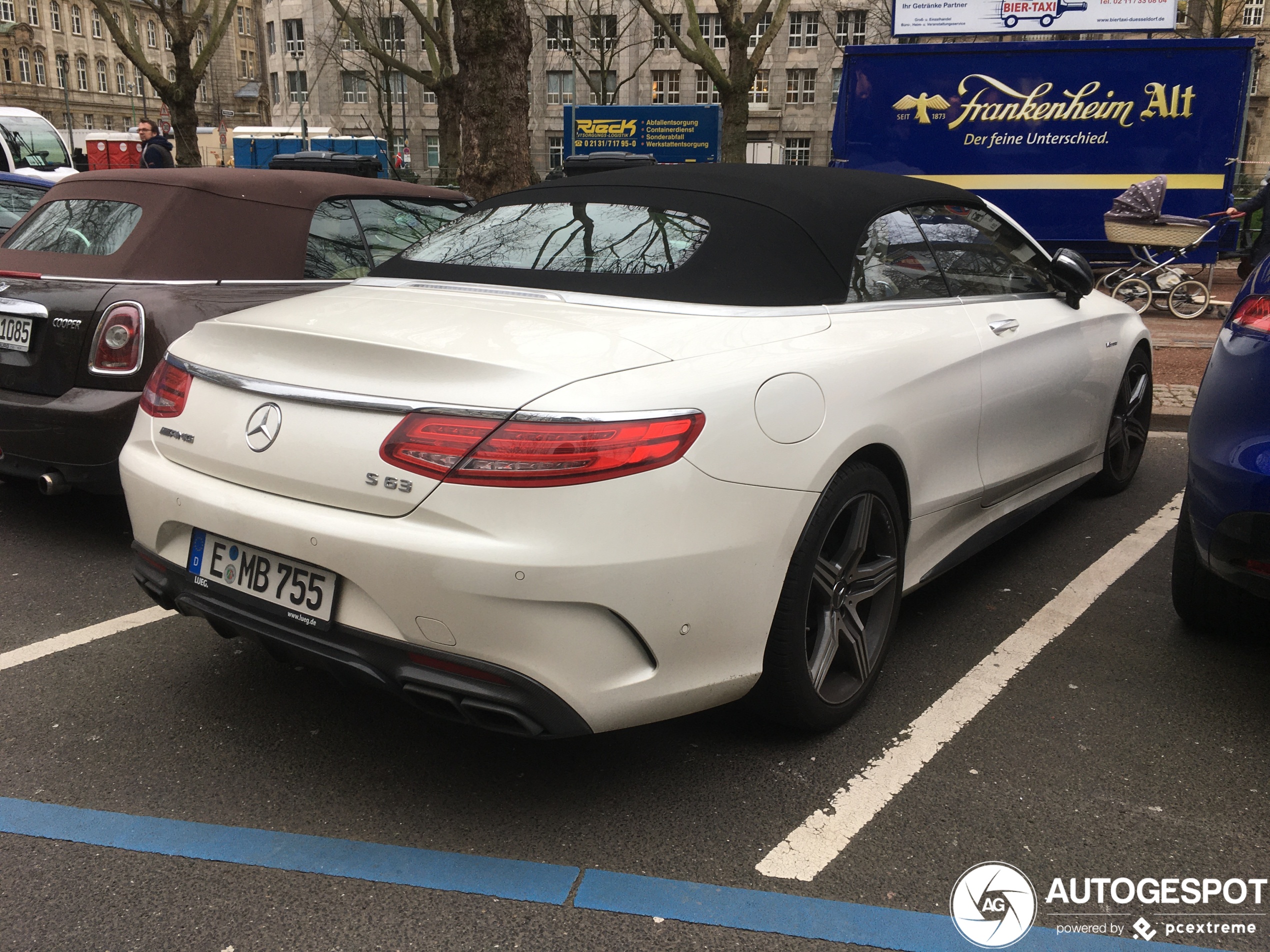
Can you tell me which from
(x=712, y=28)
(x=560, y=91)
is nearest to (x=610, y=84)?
(x=560, y=91)

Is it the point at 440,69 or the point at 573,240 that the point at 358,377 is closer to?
the point at 573,240

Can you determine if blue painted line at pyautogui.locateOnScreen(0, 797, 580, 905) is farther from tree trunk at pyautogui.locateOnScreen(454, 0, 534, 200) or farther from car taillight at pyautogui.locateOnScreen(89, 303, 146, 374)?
tree trunk at pyautogui.locateOnScreen(454, 0, 534, 200)

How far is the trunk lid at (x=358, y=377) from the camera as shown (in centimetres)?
240

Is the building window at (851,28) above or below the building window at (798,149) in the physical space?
above

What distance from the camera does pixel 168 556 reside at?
2834 millimetres

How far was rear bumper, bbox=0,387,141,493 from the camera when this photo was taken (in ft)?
14.1

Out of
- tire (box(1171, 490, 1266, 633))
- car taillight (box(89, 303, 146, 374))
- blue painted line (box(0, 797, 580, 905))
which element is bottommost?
blue painted line (box(0, 797, 580, 905))

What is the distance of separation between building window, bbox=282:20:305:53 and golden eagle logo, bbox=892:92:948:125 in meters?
63.3

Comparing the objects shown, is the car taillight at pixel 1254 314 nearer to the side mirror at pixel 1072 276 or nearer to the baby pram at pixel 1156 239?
the side mirror at pixel 1072 276

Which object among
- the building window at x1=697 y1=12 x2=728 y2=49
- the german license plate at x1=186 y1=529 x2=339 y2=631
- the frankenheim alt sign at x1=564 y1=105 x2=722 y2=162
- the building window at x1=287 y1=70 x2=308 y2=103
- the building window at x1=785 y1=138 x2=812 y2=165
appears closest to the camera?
the german license plate at x1=186 y1=529 x2=339 y2=631

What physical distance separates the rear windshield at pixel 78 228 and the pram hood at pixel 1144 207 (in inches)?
425

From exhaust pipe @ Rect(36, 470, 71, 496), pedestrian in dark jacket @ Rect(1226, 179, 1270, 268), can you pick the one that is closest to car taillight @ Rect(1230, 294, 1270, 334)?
exhaust pipe @ Rect(36, 470, 71, 496)

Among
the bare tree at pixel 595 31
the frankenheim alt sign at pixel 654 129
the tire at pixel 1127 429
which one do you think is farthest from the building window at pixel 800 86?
the tire at pixel 1127 429

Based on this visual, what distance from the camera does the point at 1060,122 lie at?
13992mm
